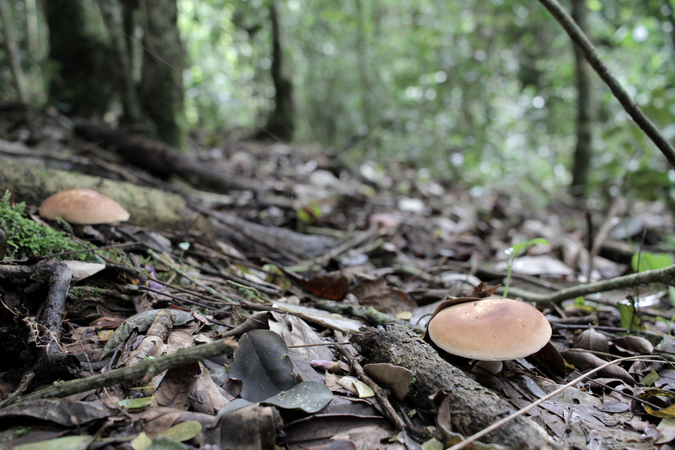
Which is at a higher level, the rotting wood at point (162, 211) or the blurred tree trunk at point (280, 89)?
the blurred tree trunk at point (280, 89)

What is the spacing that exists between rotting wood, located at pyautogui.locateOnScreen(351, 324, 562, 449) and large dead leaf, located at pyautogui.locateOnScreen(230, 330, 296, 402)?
1.16ft

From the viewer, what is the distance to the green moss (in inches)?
73.1

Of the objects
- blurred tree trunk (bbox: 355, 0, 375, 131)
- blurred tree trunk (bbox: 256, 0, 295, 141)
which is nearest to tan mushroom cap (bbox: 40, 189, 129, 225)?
blurred tree trunk (bbox: 256, 0, 295, 141)

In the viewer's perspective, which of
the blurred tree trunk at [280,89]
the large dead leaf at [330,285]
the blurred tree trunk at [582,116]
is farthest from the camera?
the blurred tree trunk at [280,89]

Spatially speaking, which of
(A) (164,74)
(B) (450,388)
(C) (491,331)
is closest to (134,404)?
(B) (450,388)

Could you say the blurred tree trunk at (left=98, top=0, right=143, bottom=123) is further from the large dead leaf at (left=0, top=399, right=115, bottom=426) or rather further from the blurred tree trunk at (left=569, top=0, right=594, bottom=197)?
the blurred tree trunk at (left=569, top=0, right=594, bottom=197)

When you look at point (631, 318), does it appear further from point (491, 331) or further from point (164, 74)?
point (164, 74)

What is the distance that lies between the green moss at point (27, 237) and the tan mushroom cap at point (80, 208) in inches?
6.1

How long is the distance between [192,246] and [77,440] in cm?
164

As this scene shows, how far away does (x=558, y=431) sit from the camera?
143 cm

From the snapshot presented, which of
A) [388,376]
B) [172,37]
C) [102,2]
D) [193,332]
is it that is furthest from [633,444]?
[102,2]

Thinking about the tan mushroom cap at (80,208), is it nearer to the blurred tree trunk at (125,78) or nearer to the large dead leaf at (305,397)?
the large dead leaf at (305,397)

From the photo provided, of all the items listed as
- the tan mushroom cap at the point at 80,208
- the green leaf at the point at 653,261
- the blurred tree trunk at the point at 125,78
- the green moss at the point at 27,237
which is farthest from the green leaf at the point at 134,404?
the blurred tree trunk at the point at 125,78

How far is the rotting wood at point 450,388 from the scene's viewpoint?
3.98 ft
